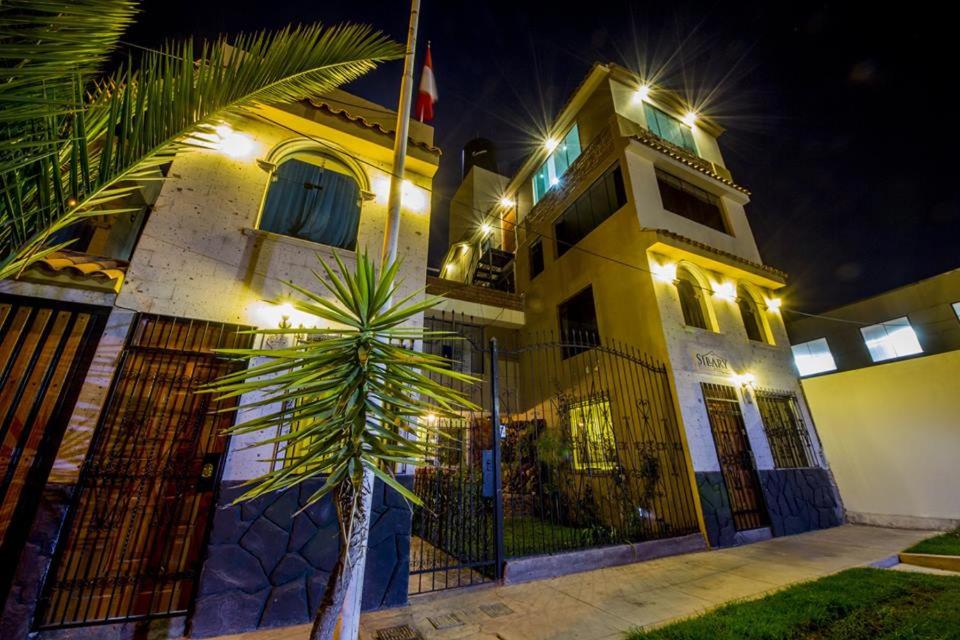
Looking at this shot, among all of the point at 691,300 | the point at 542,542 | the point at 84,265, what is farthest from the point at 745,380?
the point at 84,265

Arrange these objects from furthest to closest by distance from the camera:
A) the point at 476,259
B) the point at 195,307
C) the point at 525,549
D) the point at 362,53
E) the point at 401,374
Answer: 1. the point at 476,259
2. the point at 525,549
3. the point at 195,307
4. the point at 362,53
5. the point at 401,374

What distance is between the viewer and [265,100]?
262 centimetres

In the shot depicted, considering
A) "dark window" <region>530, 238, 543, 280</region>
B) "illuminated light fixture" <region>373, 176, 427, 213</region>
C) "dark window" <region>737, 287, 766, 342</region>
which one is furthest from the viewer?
"dark window" <region>530, 238, 543, 280</region>

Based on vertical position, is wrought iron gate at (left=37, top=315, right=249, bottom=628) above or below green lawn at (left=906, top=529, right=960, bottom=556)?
above

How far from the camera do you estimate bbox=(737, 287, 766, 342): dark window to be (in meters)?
9.48

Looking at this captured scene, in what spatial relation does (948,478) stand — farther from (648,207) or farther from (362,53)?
(362,53)

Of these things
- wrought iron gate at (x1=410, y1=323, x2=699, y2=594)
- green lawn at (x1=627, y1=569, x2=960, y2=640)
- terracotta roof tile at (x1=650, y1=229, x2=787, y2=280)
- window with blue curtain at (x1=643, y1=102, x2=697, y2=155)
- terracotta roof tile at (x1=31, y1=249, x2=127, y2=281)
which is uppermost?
window with blue curtain at (x1=643, y1=102, x2=697, y2=155)

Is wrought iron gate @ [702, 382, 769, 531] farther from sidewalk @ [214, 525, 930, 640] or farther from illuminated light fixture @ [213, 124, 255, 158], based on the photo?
illuminated light fixture @ [213, 124, 255, 158]

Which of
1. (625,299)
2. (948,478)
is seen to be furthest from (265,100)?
(948,478)

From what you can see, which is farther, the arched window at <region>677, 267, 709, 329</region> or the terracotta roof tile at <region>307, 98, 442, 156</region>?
the arched window at <region>677, 267, 709, 329</region>

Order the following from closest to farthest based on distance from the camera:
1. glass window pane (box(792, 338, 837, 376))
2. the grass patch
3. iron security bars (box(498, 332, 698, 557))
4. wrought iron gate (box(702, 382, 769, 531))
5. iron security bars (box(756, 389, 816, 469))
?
1. the grass patch
2. iron security bars (box(498, 332, 698, 557))
3. wrought iron gate (box(702, 382, 769, 531))
4. iron security bars (box(756, 389, 816, 469))
5. glass window pane (box(792, 338, 837, 376))

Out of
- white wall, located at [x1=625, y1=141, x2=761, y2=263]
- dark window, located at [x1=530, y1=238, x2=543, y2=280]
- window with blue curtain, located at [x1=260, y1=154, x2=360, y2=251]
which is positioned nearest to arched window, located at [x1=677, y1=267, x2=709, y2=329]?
white wall, located at [x1=625, y1=141, x2=761, y2=263]

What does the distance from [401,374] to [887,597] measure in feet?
17.5

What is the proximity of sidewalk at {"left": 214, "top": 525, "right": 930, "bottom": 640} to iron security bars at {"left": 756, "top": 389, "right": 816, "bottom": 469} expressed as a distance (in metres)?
2.27
